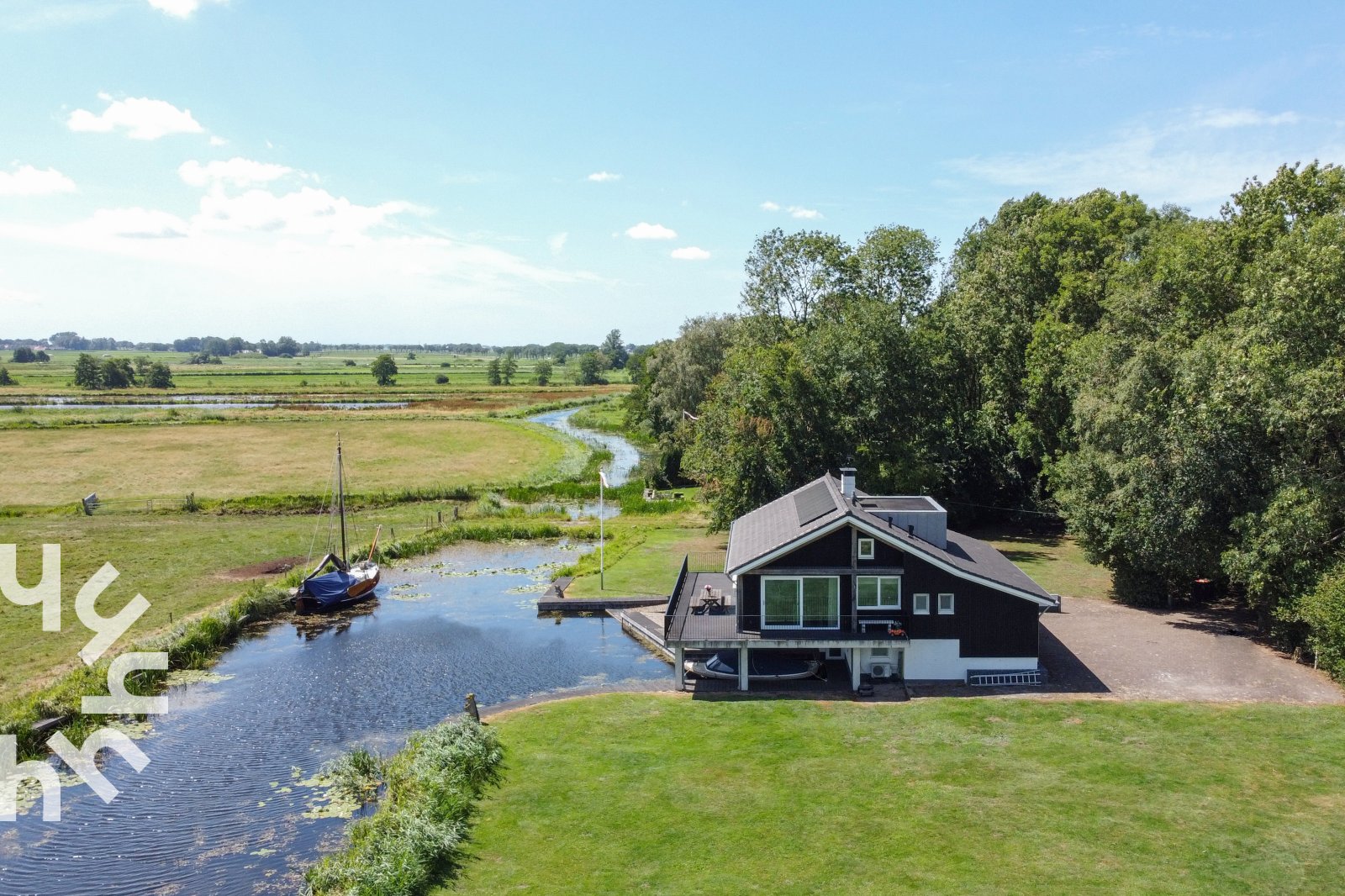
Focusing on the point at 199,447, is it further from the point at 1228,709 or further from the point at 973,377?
the point at 1228,709

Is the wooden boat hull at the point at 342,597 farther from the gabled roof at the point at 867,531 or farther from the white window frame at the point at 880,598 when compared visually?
the white window frame at the point at 880,598

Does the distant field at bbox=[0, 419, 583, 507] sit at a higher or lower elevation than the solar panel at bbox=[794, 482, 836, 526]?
lower

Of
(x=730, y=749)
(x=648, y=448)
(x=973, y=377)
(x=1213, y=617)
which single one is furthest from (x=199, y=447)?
(x=1213, y=617)

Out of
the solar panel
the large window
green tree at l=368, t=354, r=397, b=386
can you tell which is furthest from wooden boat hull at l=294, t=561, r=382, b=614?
green tree at l=368, t=354, r=397, b=386

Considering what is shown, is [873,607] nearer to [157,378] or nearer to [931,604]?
[931,604]

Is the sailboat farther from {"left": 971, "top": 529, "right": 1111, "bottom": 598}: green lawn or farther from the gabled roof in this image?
{"left": 971, "top": 529, "right": 1111, "bottom": 598}: green lawn

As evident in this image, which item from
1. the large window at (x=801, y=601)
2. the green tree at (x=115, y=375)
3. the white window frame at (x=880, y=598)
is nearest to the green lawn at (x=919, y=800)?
the large window at (x=801, y=601)
